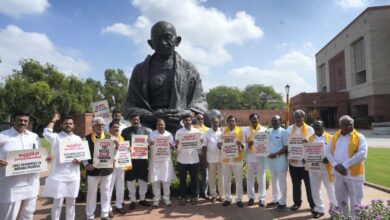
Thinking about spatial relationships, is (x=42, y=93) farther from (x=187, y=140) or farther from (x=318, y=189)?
(x=318, y=189)

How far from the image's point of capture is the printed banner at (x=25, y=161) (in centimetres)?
363

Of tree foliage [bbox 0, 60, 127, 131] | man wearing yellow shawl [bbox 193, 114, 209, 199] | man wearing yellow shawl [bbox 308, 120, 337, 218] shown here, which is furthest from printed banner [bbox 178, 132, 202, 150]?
tree foliage [bbox 0, 60, 127, 131]

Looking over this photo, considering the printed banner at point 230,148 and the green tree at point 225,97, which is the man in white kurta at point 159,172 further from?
the green tree at point 225,97

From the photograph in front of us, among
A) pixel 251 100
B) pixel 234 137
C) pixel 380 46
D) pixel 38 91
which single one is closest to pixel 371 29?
pixel 380 46

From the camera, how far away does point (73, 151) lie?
4.32 m

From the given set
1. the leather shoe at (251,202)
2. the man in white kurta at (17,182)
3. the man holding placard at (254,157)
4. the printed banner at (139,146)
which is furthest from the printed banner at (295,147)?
the man in white kurta at (17,182)

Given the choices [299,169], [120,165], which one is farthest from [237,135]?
[120,165]

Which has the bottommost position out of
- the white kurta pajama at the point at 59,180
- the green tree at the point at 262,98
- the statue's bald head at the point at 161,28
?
the white kurta pajama at the point at 59,180

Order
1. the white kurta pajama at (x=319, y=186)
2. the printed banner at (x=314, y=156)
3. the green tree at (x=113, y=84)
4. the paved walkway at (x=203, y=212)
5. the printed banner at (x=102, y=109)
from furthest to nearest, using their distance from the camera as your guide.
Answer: the green tree at (x=113, y=84) → the printed banner at (x=102, y=109) → the paved walkway at (x=203, y=212) → the white kurta pajama at (x=319, y=186) → the printed banner at (x=314, y=156)

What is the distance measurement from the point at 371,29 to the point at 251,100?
41533 mm

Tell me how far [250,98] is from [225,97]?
5.73 meters

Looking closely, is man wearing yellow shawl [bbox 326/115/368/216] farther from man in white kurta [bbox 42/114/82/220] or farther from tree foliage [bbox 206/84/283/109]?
tree foliage [bbox 206/84/283/109]

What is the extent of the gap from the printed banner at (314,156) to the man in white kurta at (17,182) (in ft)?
13.1

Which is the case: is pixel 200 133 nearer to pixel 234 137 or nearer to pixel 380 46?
pixel 234 137
